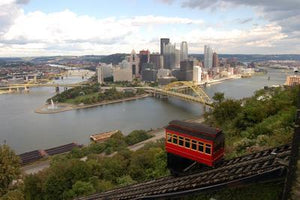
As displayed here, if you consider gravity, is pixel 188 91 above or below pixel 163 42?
below

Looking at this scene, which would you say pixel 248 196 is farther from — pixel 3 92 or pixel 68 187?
pixel 3 92

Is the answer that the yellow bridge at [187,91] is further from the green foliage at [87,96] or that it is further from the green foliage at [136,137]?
the green foliage at [136,137]

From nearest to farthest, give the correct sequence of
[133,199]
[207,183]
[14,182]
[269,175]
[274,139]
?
[269,175], [207,183], [133,199], [274,139], [14,182]

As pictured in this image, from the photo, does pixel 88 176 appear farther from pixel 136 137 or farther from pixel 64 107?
pixel 64 107

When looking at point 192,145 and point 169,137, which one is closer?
point 192,145

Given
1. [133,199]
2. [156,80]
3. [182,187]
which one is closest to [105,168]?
[133,199]

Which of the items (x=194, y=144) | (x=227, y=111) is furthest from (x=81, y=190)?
(x=227, y=111)

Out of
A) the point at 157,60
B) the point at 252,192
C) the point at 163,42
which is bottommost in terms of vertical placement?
the point at 252,192

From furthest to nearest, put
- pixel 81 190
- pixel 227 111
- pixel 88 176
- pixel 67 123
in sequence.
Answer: pixel 67 123 → pixel 227 111 → pixel 88 176 → pixel 81 190

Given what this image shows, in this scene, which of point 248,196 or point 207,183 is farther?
point 207,183
